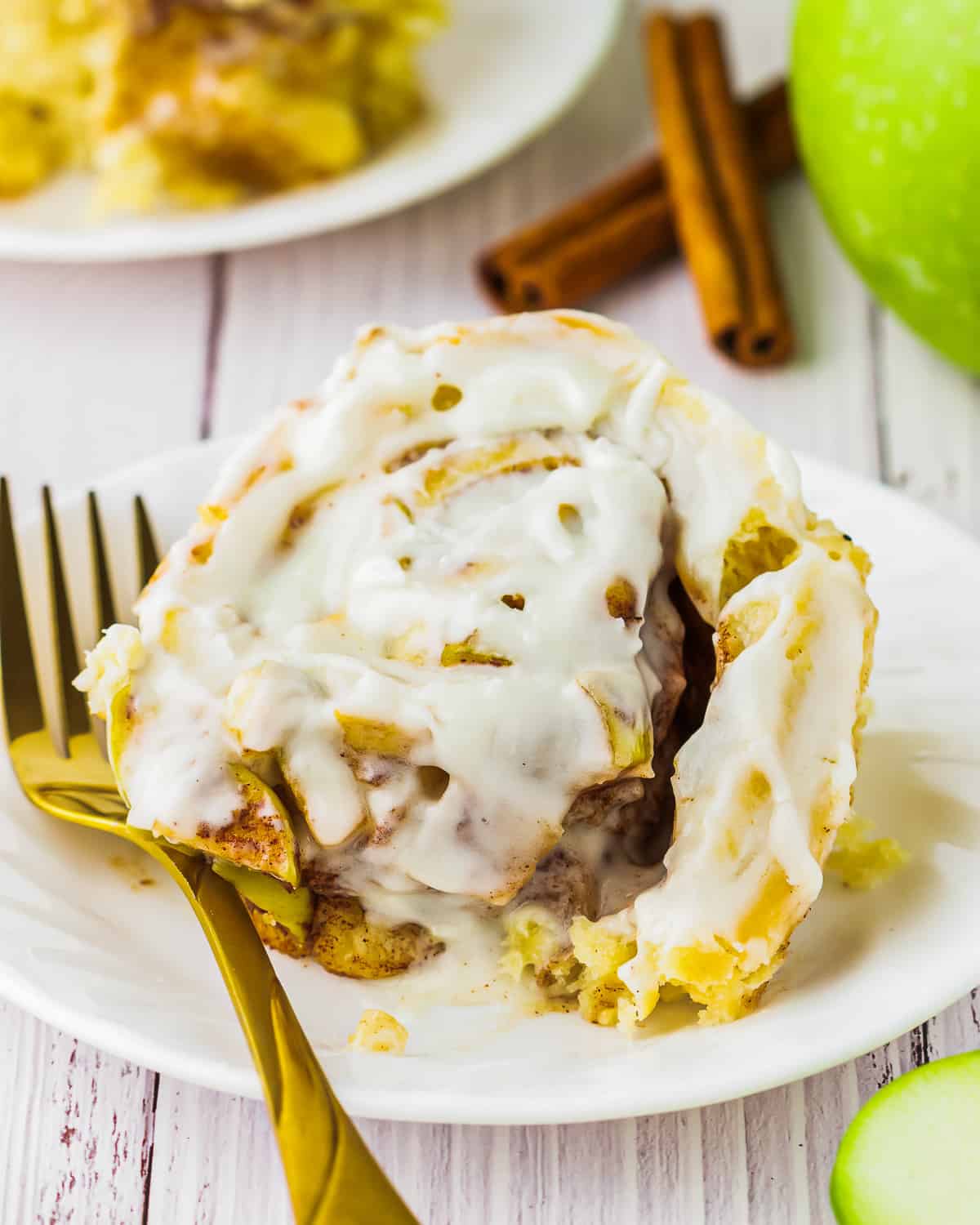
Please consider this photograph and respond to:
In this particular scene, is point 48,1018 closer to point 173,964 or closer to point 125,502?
point 173,964

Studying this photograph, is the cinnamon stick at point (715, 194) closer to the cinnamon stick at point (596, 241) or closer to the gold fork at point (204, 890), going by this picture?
the cinnamon stick at point (596, 241)

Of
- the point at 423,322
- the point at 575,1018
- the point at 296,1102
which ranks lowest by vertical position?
the point at 423,322

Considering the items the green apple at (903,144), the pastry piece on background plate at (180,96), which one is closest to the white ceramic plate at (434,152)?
the pastry piece on background plate at (180,96)

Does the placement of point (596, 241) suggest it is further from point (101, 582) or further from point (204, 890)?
point (204, 890)

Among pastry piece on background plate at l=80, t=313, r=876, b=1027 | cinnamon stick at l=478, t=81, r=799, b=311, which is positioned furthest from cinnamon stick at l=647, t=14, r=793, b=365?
pastry piece on background plate at l=80, t=313, r=876, b=1027

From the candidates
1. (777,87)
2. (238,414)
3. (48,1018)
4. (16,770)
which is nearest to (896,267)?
(777,87)

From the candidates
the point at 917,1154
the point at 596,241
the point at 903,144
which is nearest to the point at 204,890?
the point at 917,1154
